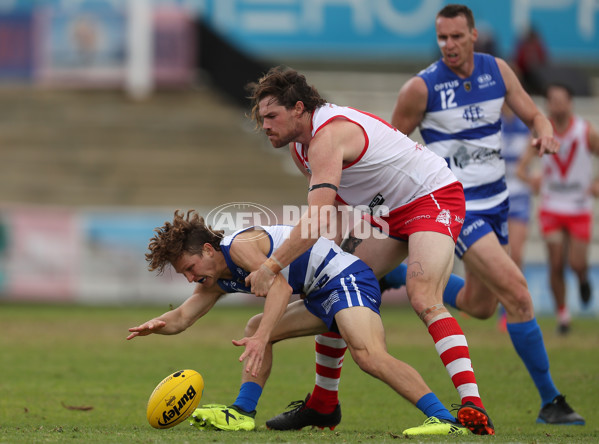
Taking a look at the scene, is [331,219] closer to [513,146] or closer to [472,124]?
[472,124]

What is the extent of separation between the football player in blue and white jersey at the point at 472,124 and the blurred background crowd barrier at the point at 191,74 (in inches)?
485

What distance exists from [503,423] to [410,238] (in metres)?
1.45

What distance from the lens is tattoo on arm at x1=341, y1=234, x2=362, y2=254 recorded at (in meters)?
6.79

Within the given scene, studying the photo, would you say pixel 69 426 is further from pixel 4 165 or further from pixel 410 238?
pixel 4 165

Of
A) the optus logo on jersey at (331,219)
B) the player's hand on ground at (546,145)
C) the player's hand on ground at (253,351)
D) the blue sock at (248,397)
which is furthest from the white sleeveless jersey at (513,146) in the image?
the player's hand on ground at (253,351)

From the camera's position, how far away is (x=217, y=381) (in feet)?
27.2

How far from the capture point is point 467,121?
7191 mm

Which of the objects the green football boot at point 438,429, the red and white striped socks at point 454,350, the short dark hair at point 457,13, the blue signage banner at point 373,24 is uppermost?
the blue signage banner at point 373,24

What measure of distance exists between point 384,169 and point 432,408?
60.7 inches

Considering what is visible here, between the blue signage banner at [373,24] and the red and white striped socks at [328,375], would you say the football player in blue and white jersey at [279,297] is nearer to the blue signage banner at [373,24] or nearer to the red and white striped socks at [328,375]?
the red and white striped socks at [328,375]

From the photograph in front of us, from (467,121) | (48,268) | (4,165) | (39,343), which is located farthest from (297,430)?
(4,165)

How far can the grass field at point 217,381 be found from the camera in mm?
5719

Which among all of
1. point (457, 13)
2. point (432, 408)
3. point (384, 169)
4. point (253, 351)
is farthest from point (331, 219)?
point (457, 13)

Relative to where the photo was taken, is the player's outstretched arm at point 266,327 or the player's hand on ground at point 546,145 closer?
the player's outstretched arm at point 266,327
